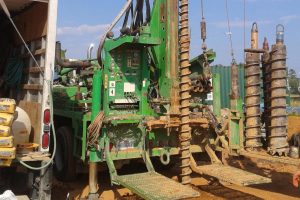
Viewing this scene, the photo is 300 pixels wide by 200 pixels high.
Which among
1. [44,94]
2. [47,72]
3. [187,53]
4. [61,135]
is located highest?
[187,53]

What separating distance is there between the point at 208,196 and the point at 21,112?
2.99 m

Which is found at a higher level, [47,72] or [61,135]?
[47,72]

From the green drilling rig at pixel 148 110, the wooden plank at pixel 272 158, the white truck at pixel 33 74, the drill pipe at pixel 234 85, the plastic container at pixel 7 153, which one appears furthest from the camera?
the drill pipe at pixel 234 85

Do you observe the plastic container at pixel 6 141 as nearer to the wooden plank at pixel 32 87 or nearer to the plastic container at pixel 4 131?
the plastic container at pixel 4 131

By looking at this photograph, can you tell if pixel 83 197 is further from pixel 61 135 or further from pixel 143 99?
pixel 143 99

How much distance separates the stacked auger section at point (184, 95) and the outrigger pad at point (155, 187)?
568mm

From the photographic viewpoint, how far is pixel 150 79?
6.02m

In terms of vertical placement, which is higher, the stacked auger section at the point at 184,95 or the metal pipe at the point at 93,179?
the stacked auger section at the point at 184,95

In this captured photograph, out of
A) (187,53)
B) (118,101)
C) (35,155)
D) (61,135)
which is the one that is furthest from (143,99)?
(35,155)

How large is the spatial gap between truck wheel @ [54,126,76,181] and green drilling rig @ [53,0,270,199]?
17 millimetres

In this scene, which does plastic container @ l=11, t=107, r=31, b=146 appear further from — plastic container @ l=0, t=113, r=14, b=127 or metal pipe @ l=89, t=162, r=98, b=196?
metal pipe @ l=89, t=162, r=98, b=196

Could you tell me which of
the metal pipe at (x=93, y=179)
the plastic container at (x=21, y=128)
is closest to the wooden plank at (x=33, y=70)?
the plastic container at (x=21, y=128)

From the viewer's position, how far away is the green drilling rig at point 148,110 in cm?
524

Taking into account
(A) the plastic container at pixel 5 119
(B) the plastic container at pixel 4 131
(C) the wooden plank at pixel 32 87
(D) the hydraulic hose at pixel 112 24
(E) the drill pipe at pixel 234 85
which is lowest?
(B) the plastic container at pixel 4 131
